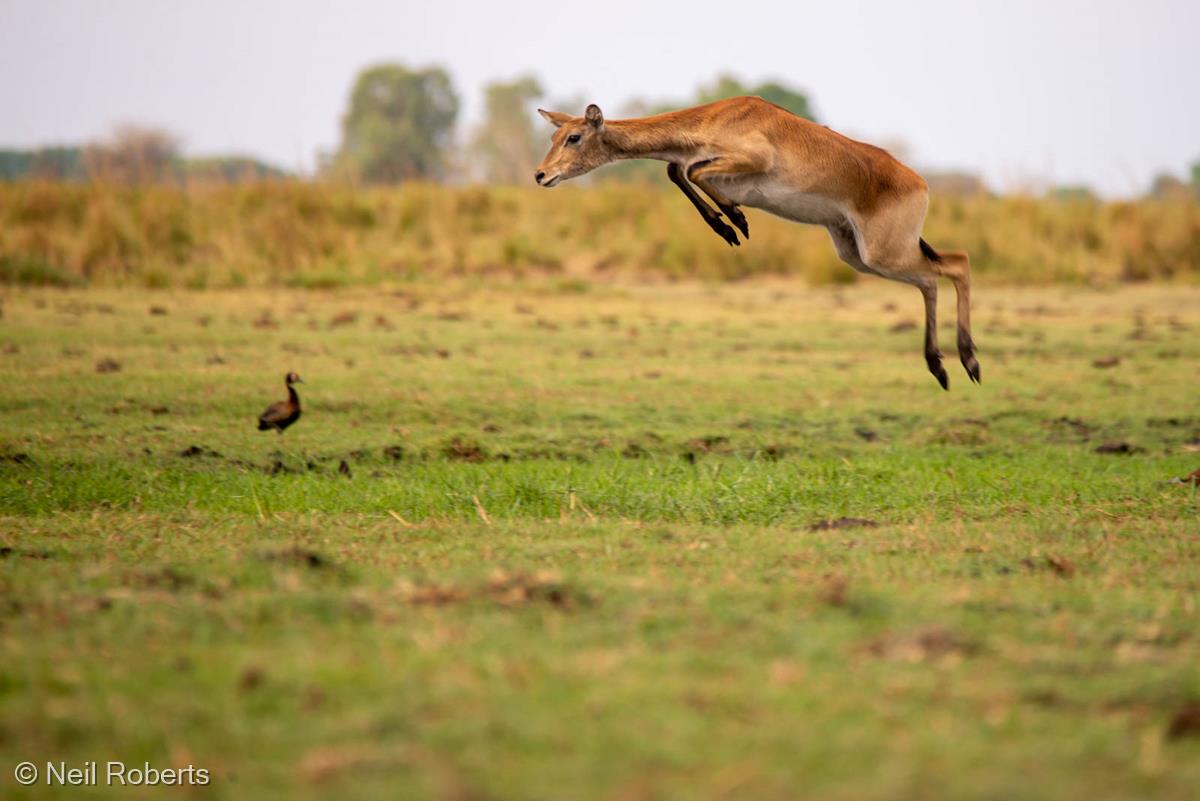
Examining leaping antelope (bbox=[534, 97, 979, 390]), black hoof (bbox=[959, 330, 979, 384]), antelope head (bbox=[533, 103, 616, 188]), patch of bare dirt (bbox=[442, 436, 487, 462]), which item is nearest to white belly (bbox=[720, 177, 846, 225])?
leaping antelope (bbox=[534, 97, 979, 390])

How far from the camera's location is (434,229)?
21.1 m

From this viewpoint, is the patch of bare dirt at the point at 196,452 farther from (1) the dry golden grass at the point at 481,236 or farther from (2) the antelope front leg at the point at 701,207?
(1) the dry golden grass at the point at 481,236

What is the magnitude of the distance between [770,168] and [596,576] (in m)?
3.36

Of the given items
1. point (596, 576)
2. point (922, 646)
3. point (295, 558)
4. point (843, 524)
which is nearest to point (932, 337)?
point (843, 524)

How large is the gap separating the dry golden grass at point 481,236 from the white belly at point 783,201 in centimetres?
1042

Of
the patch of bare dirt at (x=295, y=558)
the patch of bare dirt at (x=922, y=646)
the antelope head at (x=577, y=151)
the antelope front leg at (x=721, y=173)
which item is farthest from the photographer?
the antelope head at (x=577, y=151)

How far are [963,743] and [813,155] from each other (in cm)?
483

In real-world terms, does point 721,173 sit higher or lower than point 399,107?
lower

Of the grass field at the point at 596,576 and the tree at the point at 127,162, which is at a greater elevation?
the tree at the point at 127,162

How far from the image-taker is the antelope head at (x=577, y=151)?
7.50 m

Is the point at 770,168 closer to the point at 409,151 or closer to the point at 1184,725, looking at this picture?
the point at 1184,725

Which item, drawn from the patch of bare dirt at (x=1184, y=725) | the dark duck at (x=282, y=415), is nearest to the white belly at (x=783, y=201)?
the dark duck at (x=282, y=415)

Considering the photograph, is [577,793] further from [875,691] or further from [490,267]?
[490,267]

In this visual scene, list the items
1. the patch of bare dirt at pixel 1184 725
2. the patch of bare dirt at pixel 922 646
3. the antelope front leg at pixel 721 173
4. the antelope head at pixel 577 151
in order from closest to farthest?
1. the patch of bare dirt at pixel 1184 725
2. the patch of bare dirt at pixel 922 646
3. the antelope front leg at pixel 721 173
4. the antelope head at pixel 577 151
